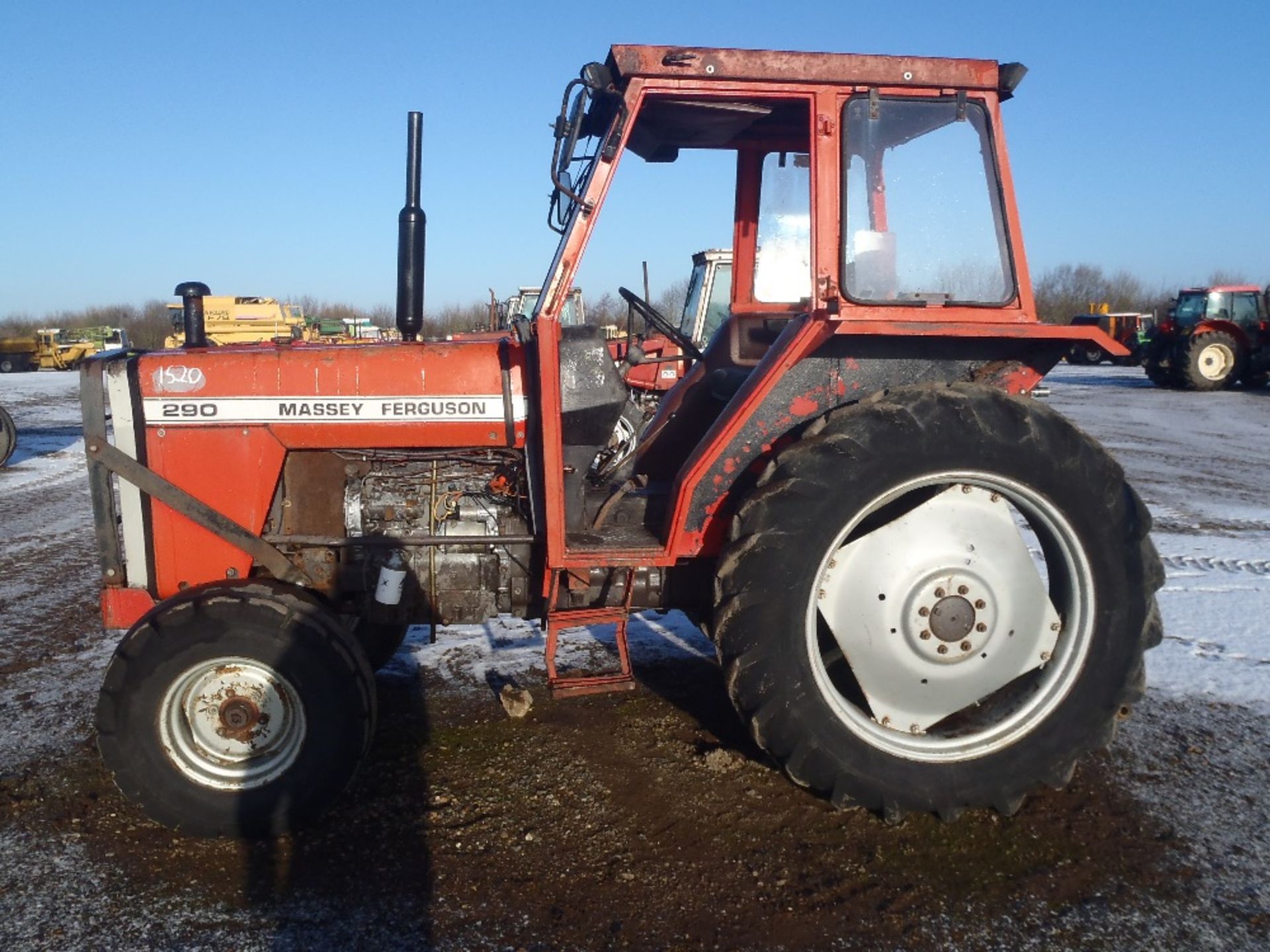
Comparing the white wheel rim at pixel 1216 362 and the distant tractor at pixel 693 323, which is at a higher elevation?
the distant tractor at pixel 693 323

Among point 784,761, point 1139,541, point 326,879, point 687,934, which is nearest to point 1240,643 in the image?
point 1139,541

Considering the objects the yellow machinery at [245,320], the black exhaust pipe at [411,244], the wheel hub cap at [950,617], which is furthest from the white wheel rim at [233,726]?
the yellow machinery at [245,320]

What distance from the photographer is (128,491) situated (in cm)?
339

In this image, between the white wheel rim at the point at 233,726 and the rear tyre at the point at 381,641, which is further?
the rear tyre at the point at 381,641

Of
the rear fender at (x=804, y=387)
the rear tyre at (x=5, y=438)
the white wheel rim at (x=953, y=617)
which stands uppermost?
the rear fender at (x=804, y=387)

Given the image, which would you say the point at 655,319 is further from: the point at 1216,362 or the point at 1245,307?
the point at 1245,307

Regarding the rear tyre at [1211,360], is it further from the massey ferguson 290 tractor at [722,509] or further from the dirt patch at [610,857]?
the massey ferguson 290 tractor at [722,509]

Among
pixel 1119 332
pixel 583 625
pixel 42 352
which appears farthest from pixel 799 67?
pixel 42 352

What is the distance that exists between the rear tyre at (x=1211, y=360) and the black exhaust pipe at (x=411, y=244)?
873 inches

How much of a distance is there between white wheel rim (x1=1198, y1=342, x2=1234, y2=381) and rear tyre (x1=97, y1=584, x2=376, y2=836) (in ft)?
75.5

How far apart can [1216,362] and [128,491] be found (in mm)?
23563

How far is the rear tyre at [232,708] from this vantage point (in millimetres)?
3010

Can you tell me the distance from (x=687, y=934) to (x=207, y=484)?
2254 mm

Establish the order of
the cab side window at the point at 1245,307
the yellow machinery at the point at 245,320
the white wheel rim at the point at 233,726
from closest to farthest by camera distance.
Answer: the white wheel rim at the point at 233,726, the cab side window at the point at 1245,307, the yellow machinery at the point at 245,320
